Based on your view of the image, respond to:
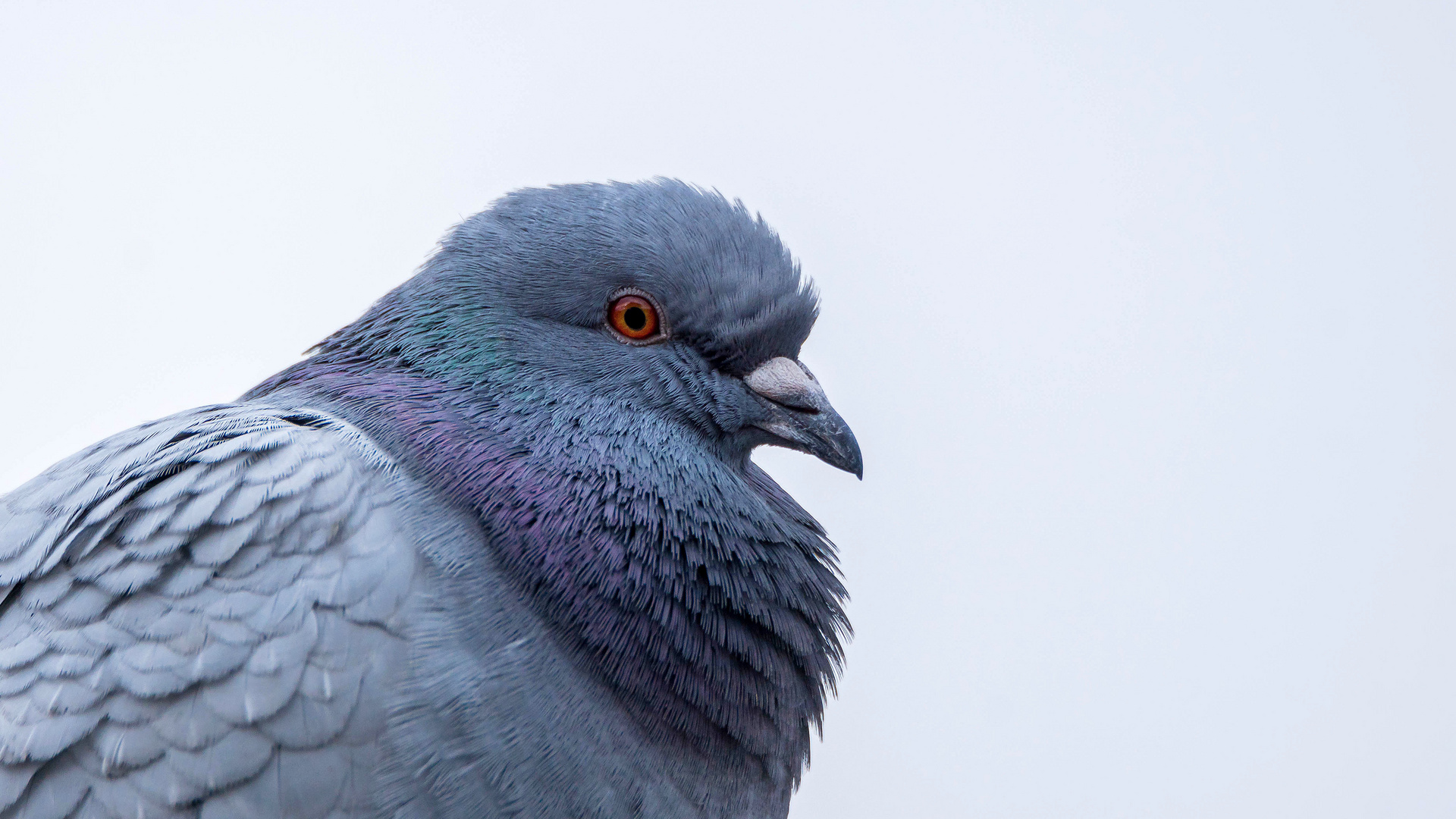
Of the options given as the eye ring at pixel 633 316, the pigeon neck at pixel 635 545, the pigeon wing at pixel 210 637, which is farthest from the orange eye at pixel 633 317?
the pigeon wing at pixel 210 637

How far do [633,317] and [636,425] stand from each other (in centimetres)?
24

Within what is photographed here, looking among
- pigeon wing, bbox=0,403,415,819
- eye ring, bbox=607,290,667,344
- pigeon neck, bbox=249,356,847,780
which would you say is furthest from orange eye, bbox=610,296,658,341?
pigeon wing, bbox=0,403,415,819

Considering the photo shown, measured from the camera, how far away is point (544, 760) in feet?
6.59

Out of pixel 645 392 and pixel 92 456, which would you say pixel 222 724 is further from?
pixel 645 392

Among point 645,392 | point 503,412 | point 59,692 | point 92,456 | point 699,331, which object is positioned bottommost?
point 59,692

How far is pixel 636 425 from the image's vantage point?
2.31 meters

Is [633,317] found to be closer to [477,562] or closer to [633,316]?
[633,316]

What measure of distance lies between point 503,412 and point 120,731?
0.82m

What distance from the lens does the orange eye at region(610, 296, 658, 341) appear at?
2.41m

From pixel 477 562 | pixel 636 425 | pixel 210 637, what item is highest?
pixel 636 425

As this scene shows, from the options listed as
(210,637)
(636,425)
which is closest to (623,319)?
(636,425)

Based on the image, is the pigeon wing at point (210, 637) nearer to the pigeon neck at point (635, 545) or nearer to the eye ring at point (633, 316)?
the pigeon neck at point (635, 545)

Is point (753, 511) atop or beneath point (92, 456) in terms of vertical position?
atop

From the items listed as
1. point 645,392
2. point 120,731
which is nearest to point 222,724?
point 120,731
